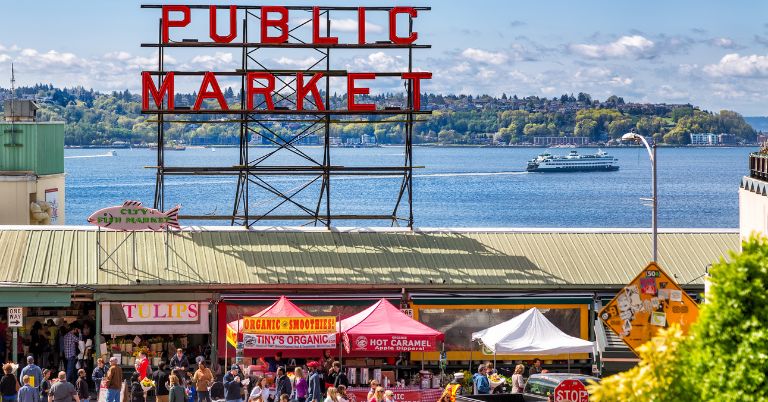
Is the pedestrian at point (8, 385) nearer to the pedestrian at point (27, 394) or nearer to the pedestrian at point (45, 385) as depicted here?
the pedestrian at point (27, 394)

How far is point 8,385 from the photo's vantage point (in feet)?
96.2

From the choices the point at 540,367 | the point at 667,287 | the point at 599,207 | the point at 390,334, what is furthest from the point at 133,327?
the point at 599,207

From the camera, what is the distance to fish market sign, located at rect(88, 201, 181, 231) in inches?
1455

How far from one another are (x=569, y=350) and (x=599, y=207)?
429ft

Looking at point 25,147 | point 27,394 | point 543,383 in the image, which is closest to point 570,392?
point 543,383

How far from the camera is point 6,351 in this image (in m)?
36.6

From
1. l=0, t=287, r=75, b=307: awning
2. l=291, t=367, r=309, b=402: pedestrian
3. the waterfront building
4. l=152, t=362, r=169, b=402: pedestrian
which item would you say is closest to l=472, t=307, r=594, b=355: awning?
l=291, t=367, r=309, b=402: pedestrian

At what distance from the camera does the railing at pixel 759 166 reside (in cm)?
2933

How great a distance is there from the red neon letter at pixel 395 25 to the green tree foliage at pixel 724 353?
29066 millimetres

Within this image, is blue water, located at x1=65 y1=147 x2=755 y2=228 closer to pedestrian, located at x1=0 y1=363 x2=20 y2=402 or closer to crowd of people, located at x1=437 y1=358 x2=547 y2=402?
crowd of people, located at x1=437 y1=358 x2=547 y2=402

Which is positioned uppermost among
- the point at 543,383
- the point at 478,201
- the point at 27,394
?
the point at 27,394

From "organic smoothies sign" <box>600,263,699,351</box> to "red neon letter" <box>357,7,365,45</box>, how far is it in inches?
741

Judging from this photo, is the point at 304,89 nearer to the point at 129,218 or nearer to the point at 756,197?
the point at 129,218

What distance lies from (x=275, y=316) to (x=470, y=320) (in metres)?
6.41
